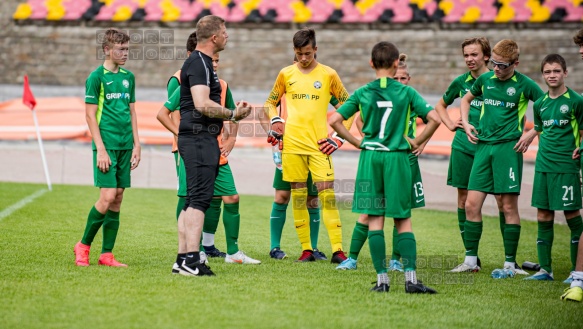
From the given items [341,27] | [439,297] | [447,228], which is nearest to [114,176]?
[439,297]

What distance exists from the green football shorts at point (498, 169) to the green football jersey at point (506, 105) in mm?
78

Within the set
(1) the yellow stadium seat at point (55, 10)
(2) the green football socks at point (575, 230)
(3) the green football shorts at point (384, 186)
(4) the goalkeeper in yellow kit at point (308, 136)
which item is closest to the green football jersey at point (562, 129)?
(2) the green football socks at point (575, 230)

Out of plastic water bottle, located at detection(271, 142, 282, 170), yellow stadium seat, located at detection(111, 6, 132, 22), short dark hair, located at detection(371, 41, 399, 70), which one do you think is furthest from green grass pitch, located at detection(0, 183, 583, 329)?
yellow stadium seat, located at detection(111, 6, 132, 22)

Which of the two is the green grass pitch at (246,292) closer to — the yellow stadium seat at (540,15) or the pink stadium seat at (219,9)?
the yellow stadium seat at (540,15)

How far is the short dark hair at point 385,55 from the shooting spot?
591 cm

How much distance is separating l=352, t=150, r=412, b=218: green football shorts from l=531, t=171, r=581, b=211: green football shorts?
1650 millimetres

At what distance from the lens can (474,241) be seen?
727cm

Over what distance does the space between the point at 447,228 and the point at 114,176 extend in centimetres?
519

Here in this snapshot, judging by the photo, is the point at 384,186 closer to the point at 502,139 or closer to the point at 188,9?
the point at 502,139

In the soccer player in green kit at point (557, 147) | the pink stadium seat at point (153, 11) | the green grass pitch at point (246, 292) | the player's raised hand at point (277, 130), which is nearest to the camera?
the green grass pitch at point (246, 292)

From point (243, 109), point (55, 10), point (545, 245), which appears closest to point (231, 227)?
point (243, 109)

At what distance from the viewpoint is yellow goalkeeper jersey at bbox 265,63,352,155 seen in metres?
7.58

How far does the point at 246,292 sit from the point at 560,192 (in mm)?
2889

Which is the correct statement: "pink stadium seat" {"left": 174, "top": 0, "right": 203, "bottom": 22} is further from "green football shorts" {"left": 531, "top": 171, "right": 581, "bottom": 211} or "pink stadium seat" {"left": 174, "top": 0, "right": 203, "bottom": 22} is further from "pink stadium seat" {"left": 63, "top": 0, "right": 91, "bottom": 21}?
"green football shorts" {"left": 531, "top": 171, "right": 581, "bottom": 211}
